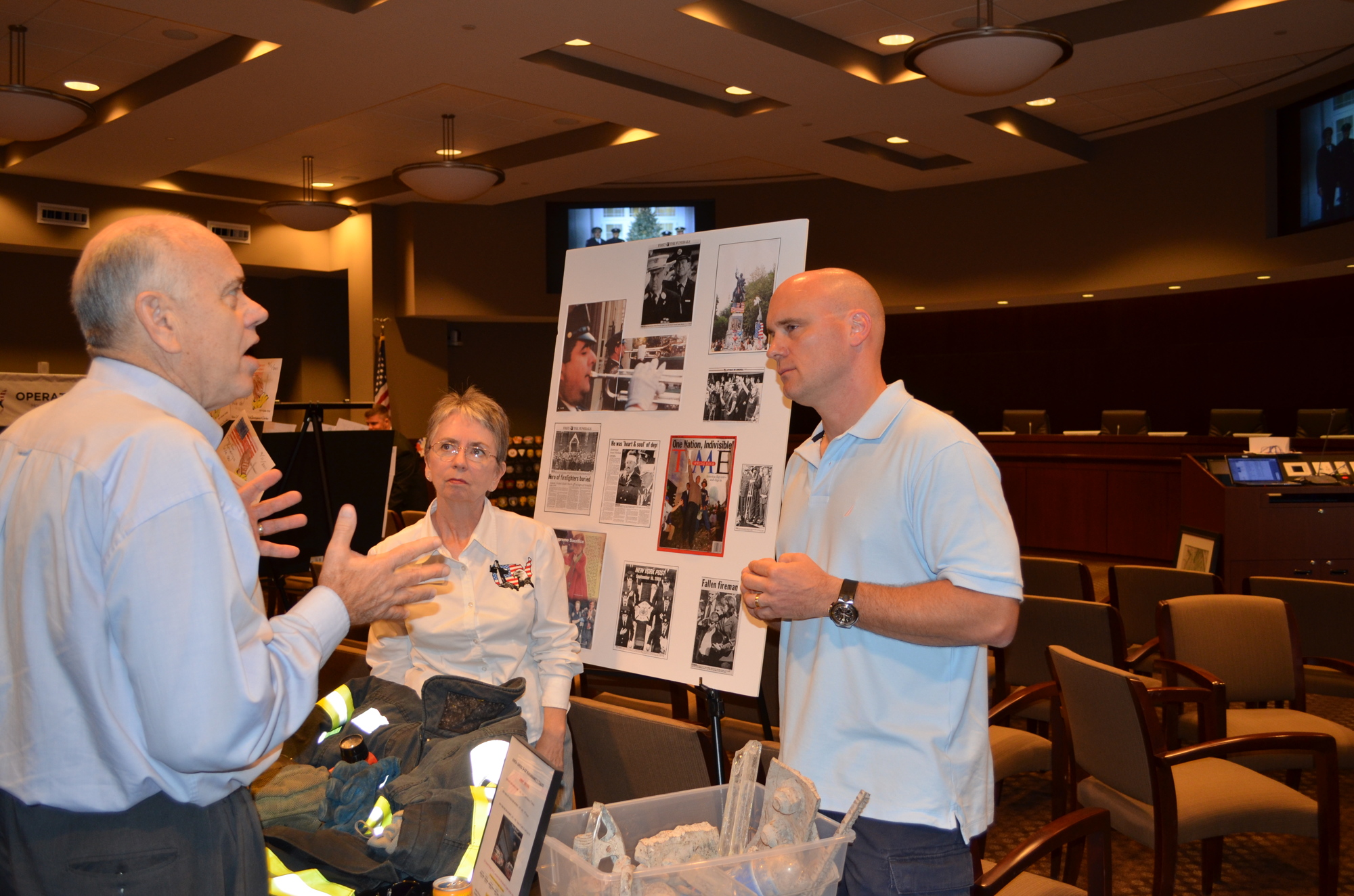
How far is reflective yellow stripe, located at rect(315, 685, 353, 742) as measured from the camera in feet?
7.78

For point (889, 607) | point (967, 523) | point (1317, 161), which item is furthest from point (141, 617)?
point (1317, 161)

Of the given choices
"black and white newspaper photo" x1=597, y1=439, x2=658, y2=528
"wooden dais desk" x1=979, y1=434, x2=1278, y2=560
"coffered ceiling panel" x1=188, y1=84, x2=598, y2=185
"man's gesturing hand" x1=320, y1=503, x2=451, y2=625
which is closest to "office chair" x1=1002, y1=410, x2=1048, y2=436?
"wooden dais desk" x1=979, y1=434, x2=1278, y2=560

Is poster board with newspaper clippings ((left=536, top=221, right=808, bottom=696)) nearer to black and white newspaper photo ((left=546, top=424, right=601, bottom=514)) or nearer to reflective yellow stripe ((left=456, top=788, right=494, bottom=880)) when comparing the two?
black and white newspaper photo ((left=546, top=424, right=601, bottom=514))

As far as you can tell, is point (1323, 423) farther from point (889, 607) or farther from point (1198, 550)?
point (889, 607)

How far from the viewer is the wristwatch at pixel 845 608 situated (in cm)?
181

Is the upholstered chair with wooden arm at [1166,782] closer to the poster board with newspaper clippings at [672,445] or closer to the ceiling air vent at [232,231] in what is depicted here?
the poster board with newspaper clippings at [672,445]

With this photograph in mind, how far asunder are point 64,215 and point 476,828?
11473mm

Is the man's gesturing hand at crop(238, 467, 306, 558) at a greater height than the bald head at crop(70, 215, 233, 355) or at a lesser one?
lesser

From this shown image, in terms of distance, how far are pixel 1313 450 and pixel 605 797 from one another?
26.9ft

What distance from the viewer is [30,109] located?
6973 millimetres

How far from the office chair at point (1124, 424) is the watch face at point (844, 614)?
940cm

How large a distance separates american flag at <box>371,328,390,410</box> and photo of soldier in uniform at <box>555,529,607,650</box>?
306 inches

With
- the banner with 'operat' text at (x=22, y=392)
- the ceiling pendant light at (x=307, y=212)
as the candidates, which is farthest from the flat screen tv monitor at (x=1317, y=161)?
the banner with 'operat' text at (x=22, y=392)

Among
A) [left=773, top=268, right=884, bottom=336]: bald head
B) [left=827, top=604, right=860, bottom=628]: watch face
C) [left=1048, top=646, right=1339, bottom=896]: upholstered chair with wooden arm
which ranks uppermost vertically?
[left=773, top=268, right=884, bottom=336]: bald head
